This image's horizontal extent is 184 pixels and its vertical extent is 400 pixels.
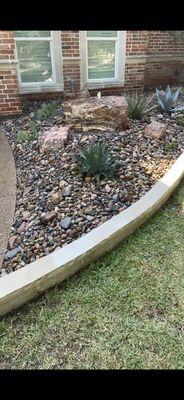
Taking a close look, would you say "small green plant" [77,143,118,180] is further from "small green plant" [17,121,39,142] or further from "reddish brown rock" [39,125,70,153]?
"small green plant" [17,121,39,142]

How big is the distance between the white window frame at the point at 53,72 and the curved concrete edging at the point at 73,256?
383cm

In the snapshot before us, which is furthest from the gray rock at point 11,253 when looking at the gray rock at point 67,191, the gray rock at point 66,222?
the gray rock at point 67,191

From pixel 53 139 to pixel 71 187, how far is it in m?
1.01

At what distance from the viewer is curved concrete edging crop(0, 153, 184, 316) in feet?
7.13

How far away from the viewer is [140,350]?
6.35 ft

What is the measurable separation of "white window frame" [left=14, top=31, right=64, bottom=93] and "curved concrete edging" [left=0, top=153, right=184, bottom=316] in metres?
3.83

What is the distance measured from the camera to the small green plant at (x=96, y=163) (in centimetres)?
324

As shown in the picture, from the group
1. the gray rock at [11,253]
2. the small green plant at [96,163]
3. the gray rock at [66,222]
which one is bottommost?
the gray rock at [11,253]

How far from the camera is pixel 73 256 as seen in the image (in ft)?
7.88

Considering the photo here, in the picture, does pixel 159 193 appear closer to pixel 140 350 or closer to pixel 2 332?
pixel 140 350

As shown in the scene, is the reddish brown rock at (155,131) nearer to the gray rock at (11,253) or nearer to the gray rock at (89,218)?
the gray rock at (89,218)

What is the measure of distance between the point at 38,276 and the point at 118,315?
642 millimetres

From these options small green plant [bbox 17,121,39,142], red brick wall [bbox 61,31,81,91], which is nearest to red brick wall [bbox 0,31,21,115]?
small green plant [bbox 17,121,39,142]

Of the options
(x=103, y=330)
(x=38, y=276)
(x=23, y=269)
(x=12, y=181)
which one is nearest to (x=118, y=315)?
(x=103, y=330)
